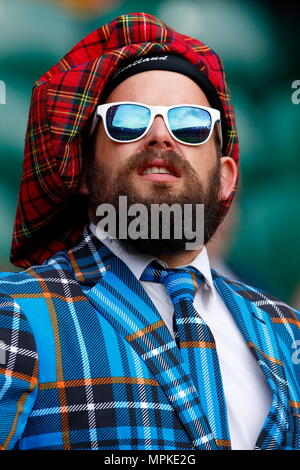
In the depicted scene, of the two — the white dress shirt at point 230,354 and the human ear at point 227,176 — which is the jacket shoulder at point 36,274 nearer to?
the white dress shirt at point 230,354

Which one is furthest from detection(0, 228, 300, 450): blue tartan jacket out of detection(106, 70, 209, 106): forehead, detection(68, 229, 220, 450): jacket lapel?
detection(106, 70, 209, 106): forehead

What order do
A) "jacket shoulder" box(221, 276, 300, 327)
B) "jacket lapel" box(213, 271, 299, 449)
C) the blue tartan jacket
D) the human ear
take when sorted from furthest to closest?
1. the human ear
2. "jacket shoulder" box(221, 276, 300, 327)
3. "jacket lapel" box(213, 271, 299, 449)
4. the blue tartan jacket

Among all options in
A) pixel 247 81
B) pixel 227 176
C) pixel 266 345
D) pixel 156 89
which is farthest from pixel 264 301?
pixel 247 81

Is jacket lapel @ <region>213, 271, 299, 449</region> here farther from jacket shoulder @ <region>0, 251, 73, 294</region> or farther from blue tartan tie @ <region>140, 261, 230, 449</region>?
jacket shoulder @ <region>0, 251, 73, 294</region>

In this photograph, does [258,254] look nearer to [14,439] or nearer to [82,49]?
[82,49]

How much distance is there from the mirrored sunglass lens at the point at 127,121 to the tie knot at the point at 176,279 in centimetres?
26

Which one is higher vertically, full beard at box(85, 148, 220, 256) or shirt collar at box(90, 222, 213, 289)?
full beard at box(85, 148, 220, 256)

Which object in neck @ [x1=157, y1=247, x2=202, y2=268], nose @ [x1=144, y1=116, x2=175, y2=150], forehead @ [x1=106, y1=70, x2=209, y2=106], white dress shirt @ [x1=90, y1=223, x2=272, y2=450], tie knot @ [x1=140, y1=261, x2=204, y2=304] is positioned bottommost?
white dress shirt @ [x1=90, y1=223, x2=272, y2=450]

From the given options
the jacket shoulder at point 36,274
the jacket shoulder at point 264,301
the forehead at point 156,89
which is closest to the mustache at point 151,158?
the forehead at point 156,89

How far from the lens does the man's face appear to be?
1.43 m

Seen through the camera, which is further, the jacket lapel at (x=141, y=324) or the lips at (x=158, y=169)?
the lips at (x=158, y=169)

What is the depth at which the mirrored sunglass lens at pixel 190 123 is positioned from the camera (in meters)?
1.46

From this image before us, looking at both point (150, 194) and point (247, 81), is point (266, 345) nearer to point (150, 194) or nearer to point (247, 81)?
point (150, 194)

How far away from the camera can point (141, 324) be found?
1.27 metres
